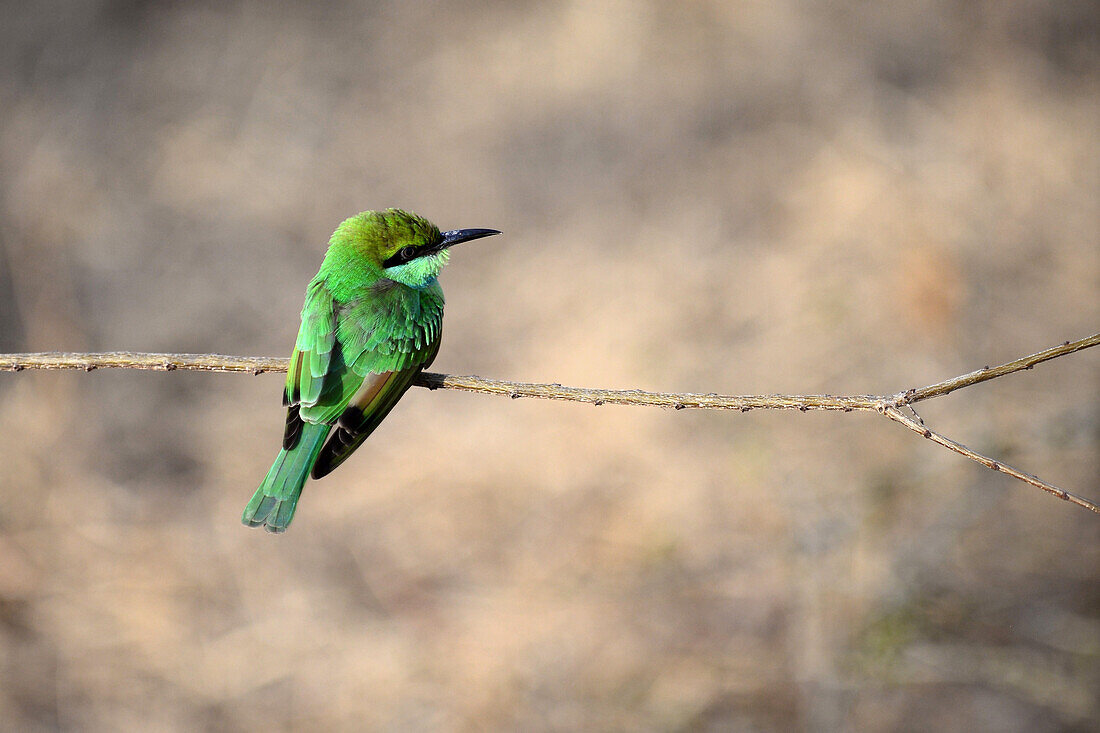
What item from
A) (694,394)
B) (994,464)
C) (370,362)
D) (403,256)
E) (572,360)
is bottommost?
(994,464)

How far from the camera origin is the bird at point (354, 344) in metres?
2.56

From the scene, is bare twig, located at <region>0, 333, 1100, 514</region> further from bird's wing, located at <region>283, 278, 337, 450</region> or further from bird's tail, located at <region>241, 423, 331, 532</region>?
bird's tail, located at <region>241, 423, 331, 532</region>

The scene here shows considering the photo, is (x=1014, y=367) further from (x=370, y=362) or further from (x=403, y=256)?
(x=403, y=256)

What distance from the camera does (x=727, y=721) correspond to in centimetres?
451

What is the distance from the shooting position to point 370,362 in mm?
2668

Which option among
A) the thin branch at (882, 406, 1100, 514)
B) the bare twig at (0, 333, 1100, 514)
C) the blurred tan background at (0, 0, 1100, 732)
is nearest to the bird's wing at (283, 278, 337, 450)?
the bare twig at (0, 333, 1100, 514)

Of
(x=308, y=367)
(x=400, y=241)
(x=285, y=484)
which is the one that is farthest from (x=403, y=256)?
(x=285, y=484)

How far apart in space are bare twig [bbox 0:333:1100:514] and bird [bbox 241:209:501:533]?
19 centimetres

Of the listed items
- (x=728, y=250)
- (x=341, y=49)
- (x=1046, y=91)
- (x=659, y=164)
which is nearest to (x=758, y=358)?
(x=728, y=250)

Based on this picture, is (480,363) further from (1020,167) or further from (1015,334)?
(1020,167)

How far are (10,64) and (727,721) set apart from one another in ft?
23.1

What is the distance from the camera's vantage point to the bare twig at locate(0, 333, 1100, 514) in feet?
5.89

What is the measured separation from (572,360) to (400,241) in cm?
311

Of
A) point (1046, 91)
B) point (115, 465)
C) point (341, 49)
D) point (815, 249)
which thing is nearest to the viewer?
point (115, 465)
